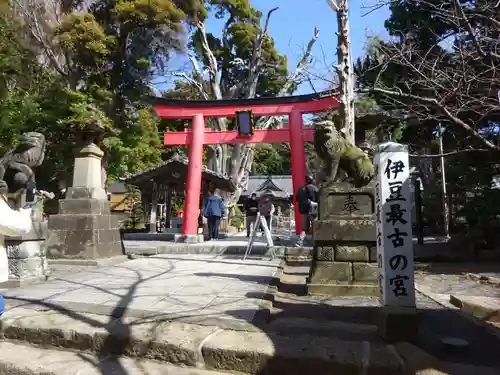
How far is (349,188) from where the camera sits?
536cm

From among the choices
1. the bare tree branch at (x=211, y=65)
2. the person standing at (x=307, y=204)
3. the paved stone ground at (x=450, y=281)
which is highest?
the bare tree branch at (x=211, y=65)

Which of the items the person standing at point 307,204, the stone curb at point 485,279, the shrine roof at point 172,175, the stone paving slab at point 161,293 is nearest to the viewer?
the stone paving slab at point 161,293

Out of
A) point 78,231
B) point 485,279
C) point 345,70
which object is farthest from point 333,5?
point 78,231

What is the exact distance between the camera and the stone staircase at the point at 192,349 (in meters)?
2.79

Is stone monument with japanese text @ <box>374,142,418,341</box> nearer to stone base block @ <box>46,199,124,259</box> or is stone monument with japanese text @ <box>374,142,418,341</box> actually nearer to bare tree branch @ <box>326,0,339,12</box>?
bare tree branch @ <box>326,0,339,12</box>

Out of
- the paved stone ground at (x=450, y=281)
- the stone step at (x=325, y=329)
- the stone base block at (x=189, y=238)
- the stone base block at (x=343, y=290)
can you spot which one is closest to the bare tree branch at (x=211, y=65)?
the stone base block at (x=189, y=238)

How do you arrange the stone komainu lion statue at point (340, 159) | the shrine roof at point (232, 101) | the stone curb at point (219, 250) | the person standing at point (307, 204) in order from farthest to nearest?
the shrine roof at point (232, 101) → the person standing at point (307, 204) → the stone curb at point (219, 250) → the stone komainu lion statue at point (340, 159)

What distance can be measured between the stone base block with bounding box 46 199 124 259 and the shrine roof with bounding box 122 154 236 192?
897 cm

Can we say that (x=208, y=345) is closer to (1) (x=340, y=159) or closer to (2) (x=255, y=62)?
(1) (x=340, y=159)

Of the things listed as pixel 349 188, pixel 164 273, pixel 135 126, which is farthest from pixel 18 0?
pixel 349 188

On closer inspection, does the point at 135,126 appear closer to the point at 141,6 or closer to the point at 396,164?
the point at 141,6

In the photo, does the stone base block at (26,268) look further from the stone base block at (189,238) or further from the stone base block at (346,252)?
the stone base block at (189,238)

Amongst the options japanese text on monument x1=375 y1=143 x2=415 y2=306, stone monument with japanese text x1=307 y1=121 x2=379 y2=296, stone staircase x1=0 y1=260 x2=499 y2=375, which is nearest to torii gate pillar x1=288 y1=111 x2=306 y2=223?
stone monument with japanese text x1=307 y1=121 x2=379 y2=296

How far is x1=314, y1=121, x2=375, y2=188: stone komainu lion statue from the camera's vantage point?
17.8ft
